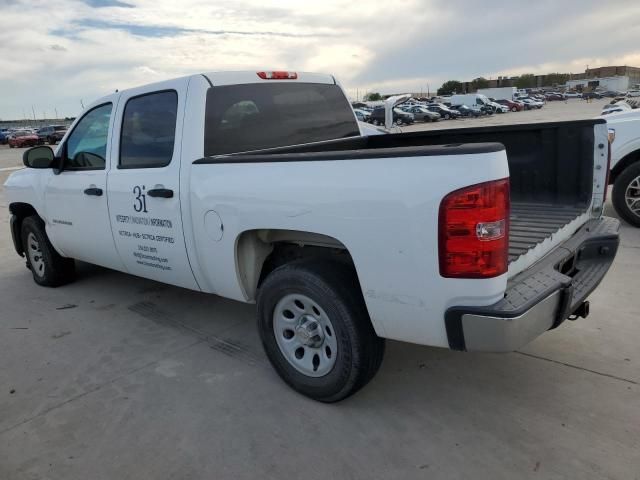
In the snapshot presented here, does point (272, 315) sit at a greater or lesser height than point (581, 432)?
greater

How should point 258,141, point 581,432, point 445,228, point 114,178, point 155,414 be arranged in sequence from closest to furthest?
point 445,228 < point 581,432 < point 155,414 < point 258,141 < point 114,178

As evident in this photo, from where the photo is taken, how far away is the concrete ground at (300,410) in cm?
253

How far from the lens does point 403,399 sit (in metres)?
3.06

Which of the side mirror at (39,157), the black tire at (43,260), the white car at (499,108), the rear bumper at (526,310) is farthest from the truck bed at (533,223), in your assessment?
the white car at (499,108)

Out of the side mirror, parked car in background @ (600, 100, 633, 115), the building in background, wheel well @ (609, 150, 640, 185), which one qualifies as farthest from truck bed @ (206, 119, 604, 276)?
the building in background

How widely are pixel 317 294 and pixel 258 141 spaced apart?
147 centimetres

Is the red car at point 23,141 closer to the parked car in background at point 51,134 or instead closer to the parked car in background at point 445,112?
the parked car in background at point 51,134

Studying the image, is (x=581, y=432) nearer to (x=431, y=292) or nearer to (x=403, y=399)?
(x=403, y=399)

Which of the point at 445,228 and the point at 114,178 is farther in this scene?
the point at 114,178

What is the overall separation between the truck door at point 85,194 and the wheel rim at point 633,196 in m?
5.90

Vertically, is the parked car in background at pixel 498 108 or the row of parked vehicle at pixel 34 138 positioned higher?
the row of parked vehicle at pixel 34 138

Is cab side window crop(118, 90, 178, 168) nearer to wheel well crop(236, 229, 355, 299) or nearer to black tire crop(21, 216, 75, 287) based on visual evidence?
wheel well crop(236, 229, 355, 299)

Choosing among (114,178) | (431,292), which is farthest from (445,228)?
(114,178)

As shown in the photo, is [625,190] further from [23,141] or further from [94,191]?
[23,141]
